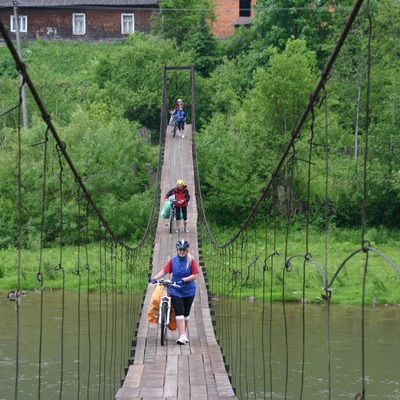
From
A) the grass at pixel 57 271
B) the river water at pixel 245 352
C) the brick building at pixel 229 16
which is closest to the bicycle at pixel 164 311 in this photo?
the river water at pixel 245 352

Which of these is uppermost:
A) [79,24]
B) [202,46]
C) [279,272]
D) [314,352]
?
[79,24]

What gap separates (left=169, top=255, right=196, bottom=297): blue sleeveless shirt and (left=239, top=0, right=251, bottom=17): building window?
27.9 metres

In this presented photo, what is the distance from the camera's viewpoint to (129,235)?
24.6 metres

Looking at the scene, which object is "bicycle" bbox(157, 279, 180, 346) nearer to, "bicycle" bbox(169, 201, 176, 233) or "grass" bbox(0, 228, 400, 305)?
"bicycle" bbox(169, 201, 176, 233)

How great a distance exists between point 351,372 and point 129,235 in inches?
413

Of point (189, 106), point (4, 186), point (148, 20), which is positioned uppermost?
point (148, 20)

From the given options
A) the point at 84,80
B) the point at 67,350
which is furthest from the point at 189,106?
the point at 67,350

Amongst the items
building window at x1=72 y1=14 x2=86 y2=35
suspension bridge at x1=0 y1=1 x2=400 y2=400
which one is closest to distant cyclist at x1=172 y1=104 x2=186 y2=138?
suspension bridge at x1=0 y1=1 x2=400 y2=400

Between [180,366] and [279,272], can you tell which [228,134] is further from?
[180,366]

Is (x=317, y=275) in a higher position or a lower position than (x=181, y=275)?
lower

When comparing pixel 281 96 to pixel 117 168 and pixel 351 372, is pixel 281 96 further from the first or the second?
pixel 351 372

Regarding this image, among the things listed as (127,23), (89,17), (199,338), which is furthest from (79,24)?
(199,338)

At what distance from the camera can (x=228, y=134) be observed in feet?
86.8

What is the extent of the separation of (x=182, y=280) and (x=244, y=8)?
28239 mm
